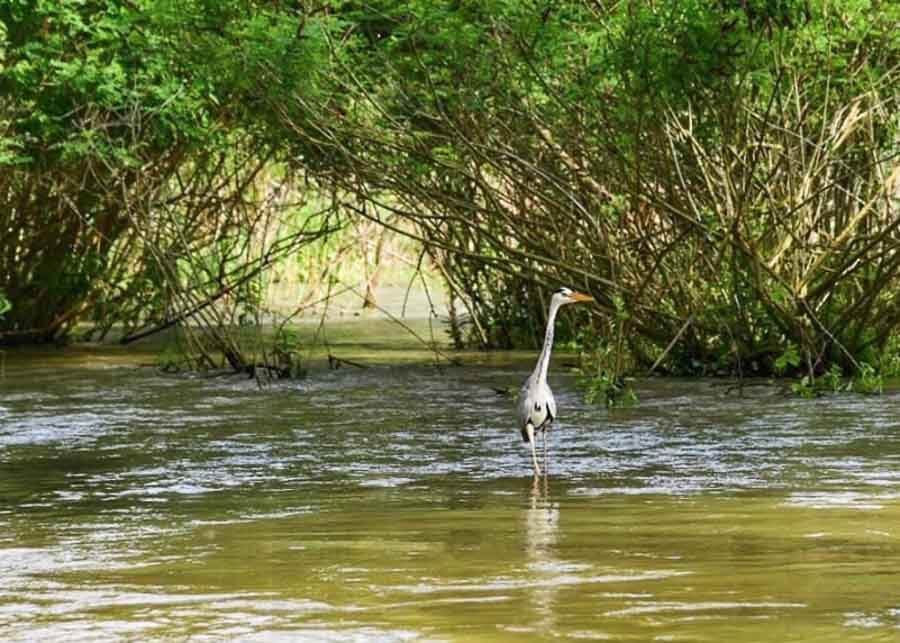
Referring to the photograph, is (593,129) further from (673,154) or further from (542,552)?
(542,552)

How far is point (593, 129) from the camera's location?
49.4 ft

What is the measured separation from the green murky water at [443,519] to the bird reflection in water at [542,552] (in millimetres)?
20

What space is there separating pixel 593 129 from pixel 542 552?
299 inches

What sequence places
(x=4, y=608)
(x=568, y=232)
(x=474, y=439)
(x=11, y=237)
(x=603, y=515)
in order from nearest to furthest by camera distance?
(x=4, y=608) < (x=603, y=515) < (x=474, y=439) < (x=568, y=232) < (x=11, y=237)

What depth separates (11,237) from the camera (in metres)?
20.2

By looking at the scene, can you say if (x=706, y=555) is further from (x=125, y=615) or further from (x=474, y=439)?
(x=474, y=439)

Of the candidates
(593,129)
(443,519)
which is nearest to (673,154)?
(593,129)

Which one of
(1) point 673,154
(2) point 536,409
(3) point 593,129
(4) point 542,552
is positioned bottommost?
(4) point 542,552

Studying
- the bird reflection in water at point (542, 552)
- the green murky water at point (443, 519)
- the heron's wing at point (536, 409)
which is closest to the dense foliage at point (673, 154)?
the green murky water at point (443, 519)

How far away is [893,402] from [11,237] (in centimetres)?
986

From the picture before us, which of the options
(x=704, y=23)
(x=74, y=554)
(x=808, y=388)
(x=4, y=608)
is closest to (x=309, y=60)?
(x=704, y=23)

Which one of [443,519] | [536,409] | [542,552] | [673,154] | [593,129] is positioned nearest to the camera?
[542,552]

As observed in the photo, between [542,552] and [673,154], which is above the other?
[673,154]

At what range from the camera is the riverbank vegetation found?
44.4ft
